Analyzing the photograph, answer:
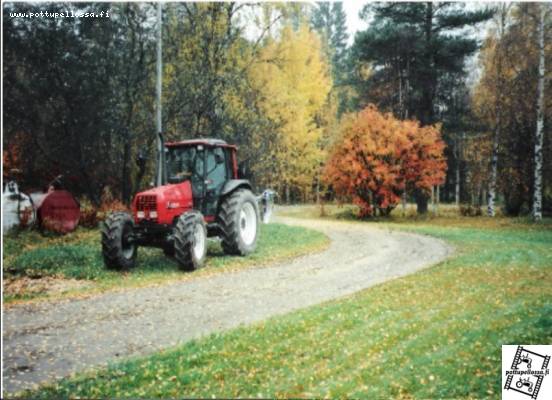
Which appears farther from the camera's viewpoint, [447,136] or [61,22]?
[447,136]

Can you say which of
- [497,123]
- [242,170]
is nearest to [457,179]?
[497,123]

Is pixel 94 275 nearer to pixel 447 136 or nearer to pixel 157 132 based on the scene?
pixel 157 132

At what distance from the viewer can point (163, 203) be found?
241 inches

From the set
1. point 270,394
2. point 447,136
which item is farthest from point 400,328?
point 447,136

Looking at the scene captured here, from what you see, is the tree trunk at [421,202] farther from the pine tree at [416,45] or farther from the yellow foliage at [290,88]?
the yellow foliage at [290,88]

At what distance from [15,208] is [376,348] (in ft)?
11.8

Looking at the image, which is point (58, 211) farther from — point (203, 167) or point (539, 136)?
point (539, 136)

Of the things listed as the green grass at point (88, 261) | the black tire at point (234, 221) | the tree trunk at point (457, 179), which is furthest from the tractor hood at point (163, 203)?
the tree trunk at point (457, 179)

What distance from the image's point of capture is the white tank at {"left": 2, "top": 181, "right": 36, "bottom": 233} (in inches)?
162

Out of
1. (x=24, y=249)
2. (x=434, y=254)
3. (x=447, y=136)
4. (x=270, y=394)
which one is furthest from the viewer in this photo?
(x=447, y=136)

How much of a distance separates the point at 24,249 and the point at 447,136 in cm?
658

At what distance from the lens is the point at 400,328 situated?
4.56m

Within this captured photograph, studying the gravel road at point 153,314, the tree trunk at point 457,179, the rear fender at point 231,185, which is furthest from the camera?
the tree trunk at point 457,179

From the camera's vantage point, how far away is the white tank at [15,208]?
4.13m
